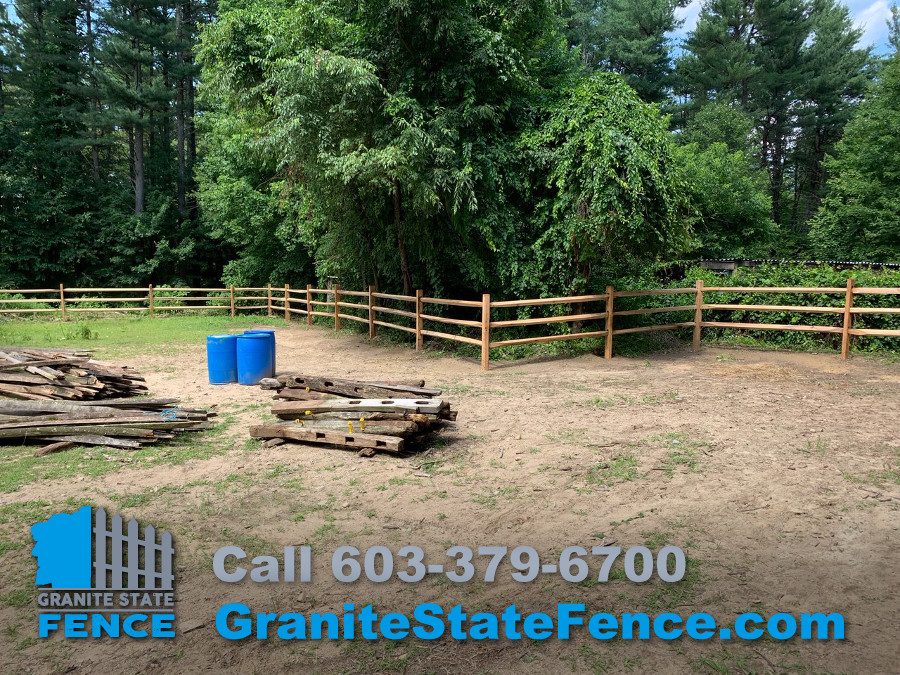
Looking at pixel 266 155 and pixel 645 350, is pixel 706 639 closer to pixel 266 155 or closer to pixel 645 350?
pixel 645 350

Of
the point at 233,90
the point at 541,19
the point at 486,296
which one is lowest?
the point at 486,296

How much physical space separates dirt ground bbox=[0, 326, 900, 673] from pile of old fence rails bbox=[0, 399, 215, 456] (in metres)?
0.55

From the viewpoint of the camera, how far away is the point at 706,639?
8.91 feet

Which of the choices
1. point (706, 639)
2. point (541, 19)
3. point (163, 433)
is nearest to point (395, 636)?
point (706, 639)

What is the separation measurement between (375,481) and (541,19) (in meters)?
11.2

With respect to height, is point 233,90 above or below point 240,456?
above

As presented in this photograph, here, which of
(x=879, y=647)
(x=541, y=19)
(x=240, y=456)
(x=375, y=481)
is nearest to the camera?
(x=879, y=647)

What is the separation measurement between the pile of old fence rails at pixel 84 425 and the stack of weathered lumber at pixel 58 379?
706 mm

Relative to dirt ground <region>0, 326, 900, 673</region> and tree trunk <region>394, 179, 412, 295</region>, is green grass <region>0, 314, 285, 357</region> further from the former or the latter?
dirt ground <region>0, 326, 900, 673</region>

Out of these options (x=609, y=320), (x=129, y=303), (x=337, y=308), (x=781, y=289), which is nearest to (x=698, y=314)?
(x=781, y=289)

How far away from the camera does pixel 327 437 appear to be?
5.48 meters

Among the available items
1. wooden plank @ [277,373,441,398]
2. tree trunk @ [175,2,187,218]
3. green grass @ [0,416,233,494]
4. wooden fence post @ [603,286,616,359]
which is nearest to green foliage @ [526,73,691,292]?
wooden fence post @ [603,286,616,359]

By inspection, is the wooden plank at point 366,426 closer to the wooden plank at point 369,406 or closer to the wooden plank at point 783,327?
the wooden plank at point 369,406

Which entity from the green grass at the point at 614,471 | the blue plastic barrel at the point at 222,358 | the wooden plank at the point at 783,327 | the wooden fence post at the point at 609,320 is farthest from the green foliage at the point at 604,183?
the blue plastic barrel at the point at 222,358
